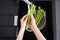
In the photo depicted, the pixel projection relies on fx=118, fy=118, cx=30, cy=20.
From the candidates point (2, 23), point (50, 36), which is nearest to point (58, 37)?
point (50, 36)

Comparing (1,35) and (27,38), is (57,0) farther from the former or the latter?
(1,35)

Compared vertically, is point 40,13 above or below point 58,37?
above

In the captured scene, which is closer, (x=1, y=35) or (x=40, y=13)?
(x=40, y=13)

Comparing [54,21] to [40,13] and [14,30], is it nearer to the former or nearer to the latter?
[40,13]

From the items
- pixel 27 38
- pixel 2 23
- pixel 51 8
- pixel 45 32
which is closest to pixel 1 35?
pixel 2 23

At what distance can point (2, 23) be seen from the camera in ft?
3.09

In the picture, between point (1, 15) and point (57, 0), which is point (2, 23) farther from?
point (57, 0)

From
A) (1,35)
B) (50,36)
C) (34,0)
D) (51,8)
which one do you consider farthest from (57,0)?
(1,35)

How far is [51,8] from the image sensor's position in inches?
37.3

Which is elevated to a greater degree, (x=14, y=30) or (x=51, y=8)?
(x=51, y=8)

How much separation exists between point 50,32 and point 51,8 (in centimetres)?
19

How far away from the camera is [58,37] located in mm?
840

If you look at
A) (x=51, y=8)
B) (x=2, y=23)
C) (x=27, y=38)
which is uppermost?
(x=51, y=8)

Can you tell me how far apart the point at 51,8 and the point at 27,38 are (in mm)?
304
